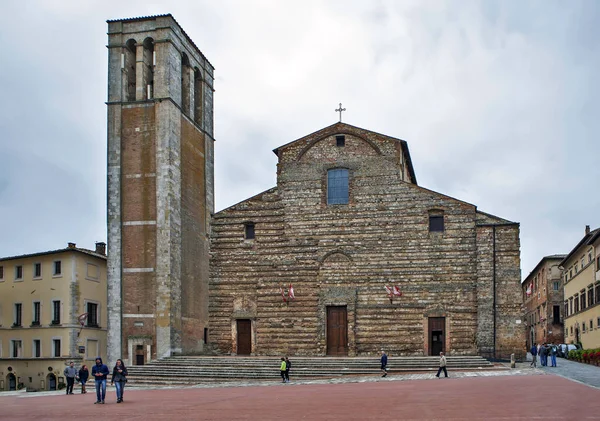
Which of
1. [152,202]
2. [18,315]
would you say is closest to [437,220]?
[152,202]

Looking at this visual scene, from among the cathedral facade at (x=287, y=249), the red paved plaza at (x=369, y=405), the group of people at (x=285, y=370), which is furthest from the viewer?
the cathedral facade at (x=287, y=249)

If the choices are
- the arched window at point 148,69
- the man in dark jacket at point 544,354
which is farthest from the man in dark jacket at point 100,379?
the man in dark jacket at point 544,354

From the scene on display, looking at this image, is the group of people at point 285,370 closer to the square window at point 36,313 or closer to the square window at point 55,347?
the square window at point 55,347

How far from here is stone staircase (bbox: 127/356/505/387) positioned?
1241 inches

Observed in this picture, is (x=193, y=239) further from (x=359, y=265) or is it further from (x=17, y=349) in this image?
(x=17, y=349)

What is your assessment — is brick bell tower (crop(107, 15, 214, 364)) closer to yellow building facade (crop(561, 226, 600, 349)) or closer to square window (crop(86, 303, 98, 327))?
square window (crop(86, 303, 98, 327))

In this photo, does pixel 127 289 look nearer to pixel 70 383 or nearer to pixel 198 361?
pixel 198 361

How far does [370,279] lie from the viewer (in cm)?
3734

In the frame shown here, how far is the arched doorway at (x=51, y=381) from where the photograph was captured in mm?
42938

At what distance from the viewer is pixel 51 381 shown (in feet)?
142

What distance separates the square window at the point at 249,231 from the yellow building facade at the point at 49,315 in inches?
417

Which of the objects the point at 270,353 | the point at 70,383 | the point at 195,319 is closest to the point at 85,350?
the point at 195,319

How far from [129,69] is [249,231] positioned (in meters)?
10.4

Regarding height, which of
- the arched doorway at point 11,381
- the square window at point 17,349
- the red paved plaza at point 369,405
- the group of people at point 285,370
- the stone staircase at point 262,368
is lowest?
A: the arched doorway at point 11,381
